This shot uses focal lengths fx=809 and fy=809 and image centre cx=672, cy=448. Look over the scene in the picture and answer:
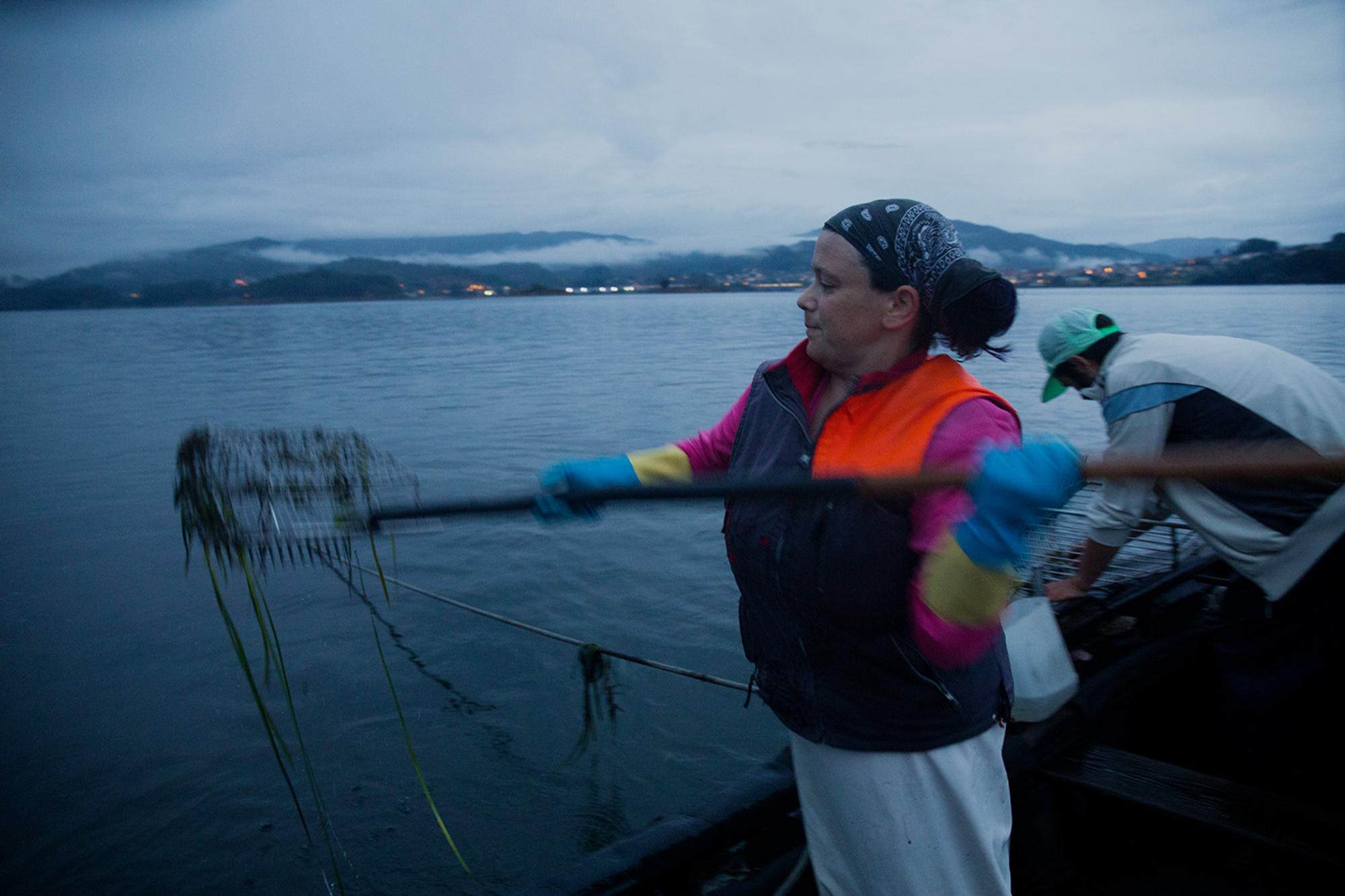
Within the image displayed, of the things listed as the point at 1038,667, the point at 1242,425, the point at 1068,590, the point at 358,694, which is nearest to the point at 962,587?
the point at 1038,667

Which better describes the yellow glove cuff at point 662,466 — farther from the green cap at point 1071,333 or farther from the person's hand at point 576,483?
the green cap at point 1071,333

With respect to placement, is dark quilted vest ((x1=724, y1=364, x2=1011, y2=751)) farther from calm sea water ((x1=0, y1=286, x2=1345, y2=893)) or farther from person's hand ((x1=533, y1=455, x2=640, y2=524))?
calm sea water ((x1=0, y1=286, x2=1345, y2=893))

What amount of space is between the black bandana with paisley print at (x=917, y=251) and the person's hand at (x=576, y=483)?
2.67 feet

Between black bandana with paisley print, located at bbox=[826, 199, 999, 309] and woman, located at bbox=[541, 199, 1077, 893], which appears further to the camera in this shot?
black bandana with paisley print, located at bbox=[826, 199, 999, 309]

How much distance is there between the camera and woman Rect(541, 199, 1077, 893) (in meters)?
1.61

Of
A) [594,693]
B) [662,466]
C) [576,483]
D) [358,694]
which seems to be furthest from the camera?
[358,694]

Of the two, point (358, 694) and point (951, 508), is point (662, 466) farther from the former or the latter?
point (358, 694)

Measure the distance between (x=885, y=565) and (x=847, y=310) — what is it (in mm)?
574

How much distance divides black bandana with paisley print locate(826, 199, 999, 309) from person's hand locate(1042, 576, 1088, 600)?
2.68 metres

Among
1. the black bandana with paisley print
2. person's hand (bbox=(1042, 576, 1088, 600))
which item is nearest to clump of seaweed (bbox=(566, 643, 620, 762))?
person's hand (bbox=(1042, 576, 1088, 600))

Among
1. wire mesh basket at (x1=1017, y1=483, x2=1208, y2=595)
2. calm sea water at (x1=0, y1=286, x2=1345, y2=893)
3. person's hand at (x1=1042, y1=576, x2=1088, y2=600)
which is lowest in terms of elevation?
calm sea water at (x1=0, y1=286, x2=1345, y2=893)

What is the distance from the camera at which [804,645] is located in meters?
1.82

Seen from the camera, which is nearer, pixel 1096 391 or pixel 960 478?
pixel 960 478

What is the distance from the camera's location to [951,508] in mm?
1504
